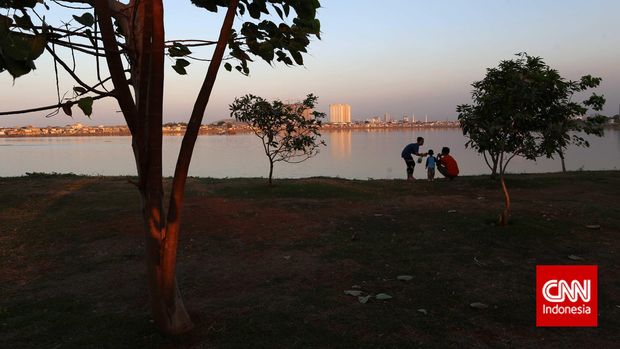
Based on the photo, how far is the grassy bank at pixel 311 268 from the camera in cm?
504

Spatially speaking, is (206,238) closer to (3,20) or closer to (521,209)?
(3,20)

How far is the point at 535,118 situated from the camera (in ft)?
30.0

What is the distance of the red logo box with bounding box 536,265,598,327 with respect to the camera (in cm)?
523

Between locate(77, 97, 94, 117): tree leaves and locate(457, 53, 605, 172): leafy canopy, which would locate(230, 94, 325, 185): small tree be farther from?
locate(77, 97, 94, 117): tree leaves

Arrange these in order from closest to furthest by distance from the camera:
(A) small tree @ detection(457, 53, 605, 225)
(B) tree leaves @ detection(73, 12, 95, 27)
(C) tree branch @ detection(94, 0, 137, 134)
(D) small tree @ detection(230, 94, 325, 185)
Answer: (B) tree leaves @ detection(73, 12, 95, 27) → (C) tree branch @ detection(94, 0, 137, 134) → (A) small tree @ detection(457, 53, 605, 225) → (D) small tree @ detection(230, 94, 325, 185)

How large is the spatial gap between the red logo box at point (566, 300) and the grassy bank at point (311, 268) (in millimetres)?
148

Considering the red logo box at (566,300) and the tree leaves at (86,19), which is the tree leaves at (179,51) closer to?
the tree leaves at (86,19)

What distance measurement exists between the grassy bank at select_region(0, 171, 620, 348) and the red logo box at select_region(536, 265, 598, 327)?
15cm

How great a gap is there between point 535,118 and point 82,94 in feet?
28.9

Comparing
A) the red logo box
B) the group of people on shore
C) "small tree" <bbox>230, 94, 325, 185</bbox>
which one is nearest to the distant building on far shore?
"small tree" <bbox>230, 94, 325, 185</bbox>

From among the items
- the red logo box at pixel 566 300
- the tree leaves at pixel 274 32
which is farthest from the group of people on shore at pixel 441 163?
the tree leaves at pixel 274 32

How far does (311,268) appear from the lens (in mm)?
7426

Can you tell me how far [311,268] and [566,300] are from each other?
378cm

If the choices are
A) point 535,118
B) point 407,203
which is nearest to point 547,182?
point 407,203
